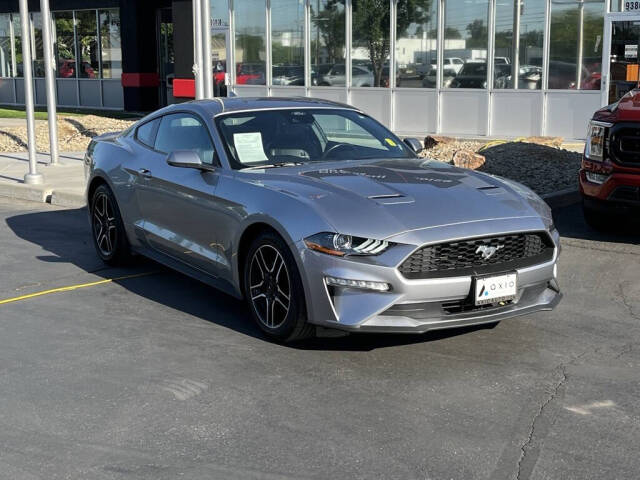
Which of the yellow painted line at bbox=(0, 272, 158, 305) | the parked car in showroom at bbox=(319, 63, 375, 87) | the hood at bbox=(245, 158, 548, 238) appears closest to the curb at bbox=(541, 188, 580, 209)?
the hood at bbox=(245, 158, 548, 238)

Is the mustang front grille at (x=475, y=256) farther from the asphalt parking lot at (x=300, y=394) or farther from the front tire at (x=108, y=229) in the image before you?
the front tire at (x=108, y=229)

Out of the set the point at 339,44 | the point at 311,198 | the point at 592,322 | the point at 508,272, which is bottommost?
the point at 592,322

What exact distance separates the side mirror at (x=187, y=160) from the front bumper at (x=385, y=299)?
1.39m

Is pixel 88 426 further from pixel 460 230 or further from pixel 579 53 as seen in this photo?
pixel 579 53

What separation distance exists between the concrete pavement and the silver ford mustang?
15.6ft

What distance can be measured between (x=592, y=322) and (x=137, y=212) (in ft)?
12.2

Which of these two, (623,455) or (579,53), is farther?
(579,53)

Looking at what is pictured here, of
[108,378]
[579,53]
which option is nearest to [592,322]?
[108,378]

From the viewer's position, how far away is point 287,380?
16.9ft

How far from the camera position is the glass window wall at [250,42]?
23094 millimetres

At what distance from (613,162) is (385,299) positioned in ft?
14.1

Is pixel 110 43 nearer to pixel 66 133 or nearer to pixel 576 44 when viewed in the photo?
pixel 66 133

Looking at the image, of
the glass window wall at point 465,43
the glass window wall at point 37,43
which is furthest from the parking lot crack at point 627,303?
the glass window wall at point 37,43

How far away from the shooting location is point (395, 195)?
5551 mm
